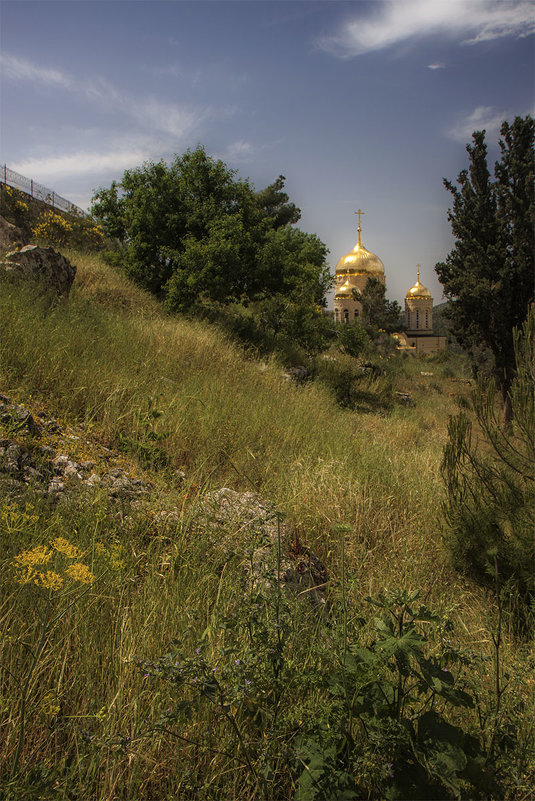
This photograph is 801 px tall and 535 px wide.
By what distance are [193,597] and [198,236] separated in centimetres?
1250

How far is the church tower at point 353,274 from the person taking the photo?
51500mm

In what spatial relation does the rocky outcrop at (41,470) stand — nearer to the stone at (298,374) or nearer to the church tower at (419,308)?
the stone at (298,374)

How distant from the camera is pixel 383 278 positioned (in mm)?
55188

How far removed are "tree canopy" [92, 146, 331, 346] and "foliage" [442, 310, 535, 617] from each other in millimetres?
9439

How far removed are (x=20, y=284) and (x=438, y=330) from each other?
204ft

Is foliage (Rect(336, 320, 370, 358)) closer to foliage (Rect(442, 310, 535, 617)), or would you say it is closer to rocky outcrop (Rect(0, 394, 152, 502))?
foliage (Rect(442, 310, 535, 617))

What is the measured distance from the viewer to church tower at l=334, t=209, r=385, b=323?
51.5 m

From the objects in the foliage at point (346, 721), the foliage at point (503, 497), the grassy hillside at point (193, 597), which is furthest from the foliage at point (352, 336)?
the foliage at point (346, 721)

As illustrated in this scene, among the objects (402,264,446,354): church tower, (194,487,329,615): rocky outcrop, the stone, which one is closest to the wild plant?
(194,487,329,615): rocky outcrop

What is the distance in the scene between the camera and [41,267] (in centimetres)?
859

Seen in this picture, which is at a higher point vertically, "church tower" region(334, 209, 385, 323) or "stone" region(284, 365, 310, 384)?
"church tower" region(334, 209, 385, 323)

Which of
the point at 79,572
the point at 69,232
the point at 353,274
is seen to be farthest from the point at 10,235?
the point at 353,274

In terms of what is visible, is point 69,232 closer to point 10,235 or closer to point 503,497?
point 10,235

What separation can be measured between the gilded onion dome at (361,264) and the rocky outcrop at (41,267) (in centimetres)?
4838
